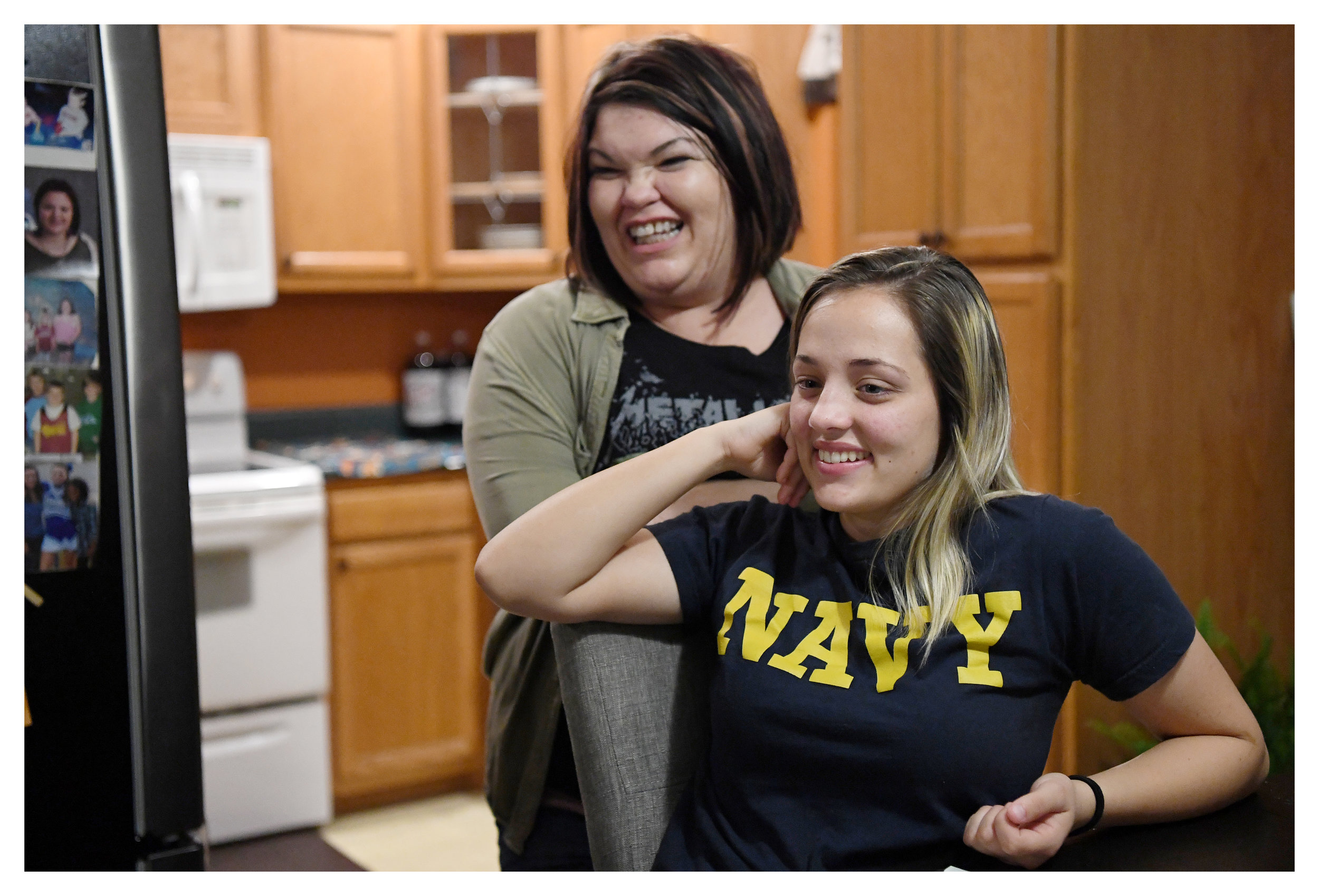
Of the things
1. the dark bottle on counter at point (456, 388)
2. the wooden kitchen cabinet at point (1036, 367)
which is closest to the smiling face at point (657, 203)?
the wooden kitchen cabinet at point (1036, 367)

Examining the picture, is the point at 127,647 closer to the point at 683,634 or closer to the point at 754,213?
the point at 683,634

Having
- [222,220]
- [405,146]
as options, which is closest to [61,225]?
[222,220]

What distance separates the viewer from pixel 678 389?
130cm

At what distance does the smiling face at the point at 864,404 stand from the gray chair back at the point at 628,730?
262 mm

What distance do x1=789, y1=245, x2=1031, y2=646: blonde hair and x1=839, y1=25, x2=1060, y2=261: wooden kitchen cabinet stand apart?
1203 millimetres

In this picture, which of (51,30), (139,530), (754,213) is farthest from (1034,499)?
(51,30)

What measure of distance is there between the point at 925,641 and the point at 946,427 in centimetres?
19

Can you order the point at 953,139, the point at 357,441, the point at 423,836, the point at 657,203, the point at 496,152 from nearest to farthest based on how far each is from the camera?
the point at 657,203, the point at 953,139, the point at 423,836, the point at 496,152, the point at 357,441

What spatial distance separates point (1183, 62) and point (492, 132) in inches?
70.0

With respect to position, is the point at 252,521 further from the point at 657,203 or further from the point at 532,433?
the point at 657,203

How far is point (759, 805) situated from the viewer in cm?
101

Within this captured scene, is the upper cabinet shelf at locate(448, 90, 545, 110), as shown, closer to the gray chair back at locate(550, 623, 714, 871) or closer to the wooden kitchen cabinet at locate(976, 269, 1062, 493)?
the wooden kitchen cabinet at locate(976, 269, 1062, 493)

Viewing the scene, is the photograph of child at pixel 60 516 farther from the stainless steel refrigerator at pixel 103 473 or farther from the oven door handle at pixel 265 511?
the oven door handle at pixel 265 511

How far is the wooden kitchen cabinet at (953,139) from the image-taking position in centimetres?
210
